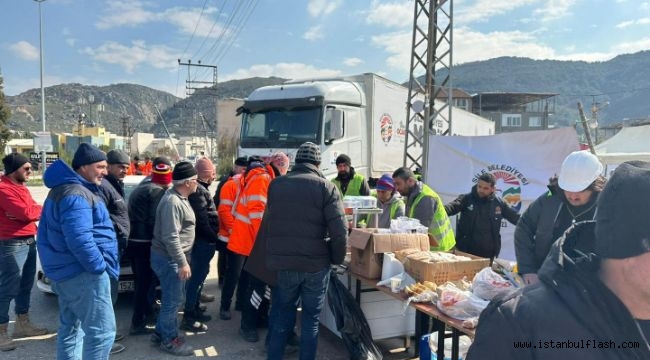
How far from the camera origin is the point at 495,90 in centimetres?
15025

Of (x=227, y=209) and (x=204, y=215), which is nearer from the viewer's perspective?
(x=204, y=215)

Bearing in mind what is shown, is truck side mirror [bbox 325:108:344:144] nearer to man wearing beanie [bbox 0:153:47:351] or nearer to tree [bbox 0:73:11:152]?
man wearing beanie [bbox 0:153:47:351]

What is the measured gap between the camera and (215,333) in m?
4.52

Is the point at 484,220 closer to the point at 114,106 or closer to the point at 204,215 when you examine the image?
the point at 204,215

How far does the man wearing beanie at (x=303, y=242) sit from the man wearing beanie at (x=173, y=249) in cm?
86

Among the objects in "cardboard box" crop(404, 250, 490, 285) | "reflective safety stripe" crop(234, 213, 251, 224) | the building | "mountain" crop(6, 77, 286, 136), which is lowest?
"cardboard box" crop(404, 250, 490, 285)

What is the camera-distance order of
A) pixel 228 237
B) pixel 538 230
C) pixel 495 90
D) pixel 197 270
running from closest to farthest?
pixel 538 230
pixel 197 270
pixel 228 237
pixel 495 90

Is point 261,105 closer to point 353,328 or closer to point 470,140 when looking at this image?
point 470,140

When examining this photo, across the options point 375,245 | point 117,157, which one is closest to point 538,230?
point 375,245

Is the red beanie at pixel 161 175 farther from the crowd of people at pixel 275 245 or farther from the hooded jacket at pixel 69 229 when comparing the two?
the hooded jacket at pixel 69 229

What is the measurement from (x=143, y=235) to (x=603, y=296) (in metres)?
4.24

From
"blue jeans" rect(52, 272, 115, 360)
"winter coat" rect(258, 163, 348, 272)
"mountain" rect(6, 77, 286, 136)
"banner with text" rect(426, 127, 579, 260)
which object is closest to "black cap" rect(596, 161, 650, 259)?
"winter coat" rect(258, 163, 348, 272)

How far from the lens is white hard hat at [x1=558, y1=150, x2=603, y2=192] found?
8.98ft

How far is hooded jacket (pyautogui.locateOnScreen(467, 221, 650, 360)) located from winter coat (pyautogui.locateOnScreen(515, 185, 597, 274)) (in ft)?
7.11
